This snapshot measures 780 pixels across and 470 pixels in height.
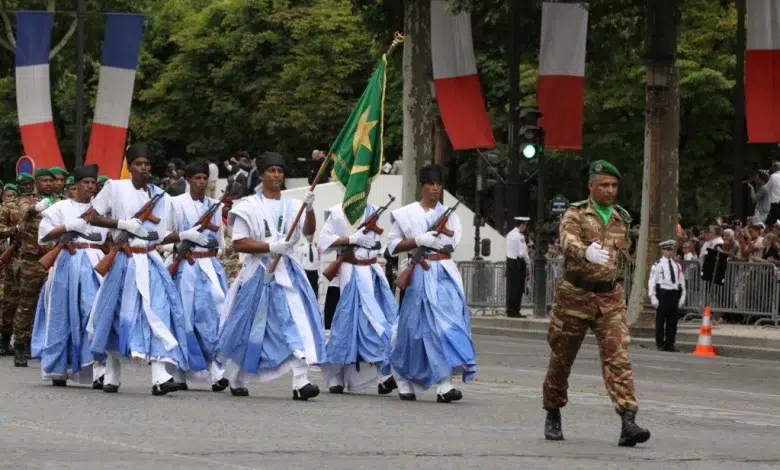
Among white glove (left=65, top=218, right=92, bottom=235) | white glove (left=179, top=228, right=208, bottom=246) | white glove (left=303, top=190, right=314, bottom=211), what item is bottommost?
white glove (left=179, top=228, right=208, bottom=246)

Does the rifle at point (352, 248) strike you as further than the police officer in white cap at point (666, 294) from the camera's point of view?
No

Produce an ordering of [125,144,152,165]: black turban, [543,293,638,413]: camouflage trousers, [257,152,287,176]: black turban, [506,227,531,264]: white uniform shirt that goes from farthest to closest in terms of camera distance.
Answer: [506,227,531,264]: white uniform shirt, [125,144,152,165]: black turban, [257,152,287,176]: black turban, [543,293,638,413]: camouflage trousers

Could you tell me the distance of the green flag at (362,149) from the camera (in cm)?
1695

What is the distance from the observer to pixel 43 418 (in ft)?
43.7

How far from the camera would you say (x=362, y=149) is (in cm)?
1703

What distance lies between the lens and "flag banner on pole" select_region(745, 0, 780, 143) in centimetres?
3067

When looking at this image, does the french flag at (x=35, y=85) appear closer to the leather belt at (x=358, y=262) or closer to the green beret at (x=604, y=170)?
the leather belt at (x=358, y=262)

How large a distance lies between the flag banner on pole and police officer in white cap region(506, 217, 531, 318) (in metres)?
5.79

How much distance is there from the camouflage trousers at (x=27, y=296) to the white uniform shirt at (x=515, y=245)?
15.3m

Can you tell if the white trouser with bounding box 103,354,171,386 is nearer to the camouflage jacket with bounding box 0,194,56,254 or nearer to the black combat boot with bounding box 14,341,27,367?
the black combat boot with bounding box 14,341,27,367

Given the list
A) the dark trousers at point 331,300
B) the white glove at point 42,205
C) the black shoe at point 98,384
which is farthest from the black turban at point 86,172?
the dark trousers at point 331,300

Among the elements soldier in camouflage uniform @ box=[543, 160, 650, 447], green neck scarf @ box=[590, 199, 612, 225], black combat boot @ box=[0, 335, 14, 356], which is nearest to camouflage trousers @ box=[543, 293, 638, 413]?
soldier in camouflage uniform @ box=[543, 160, 650, 447]

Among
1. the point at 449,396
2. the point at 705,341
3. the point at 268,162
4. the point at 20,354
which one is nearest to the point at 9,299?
the point at 20,354

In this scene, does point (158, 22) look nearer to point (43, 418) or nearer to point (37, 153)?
point (37, 153)
